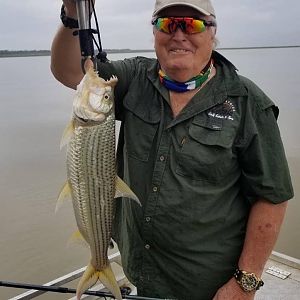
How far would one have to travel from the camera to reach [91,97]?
2.56 m

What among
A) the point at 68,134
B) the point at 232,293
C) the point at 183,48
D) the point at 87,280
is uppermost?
the point at 183,48

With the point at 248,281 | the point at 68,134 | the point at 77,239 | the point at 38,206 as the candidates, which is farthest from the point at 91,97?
the point at 38,206

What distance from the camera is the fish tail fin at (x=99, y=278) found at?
282cm

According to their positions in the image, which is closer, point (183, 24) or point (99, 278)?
point (183, 24)

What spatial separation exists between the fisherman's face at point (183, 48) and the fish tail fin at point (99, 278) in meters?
1.32

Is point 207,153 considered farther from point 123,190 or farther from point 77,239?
point 77,239

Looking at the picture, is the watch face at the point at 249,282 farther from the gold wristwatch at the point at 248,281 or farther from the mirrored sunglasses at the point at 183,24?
the mirrored sunglasses at the point at 183,24

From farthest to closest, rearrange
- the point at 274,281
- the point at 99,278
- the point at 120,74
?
the point at 274,281 → the point at 120,74 → the point at 99,278

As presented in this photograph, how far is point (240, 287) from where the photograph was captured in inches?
115

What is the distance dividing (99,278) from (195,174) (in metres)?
0.89

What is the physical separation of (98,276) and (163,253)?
17.6 inches

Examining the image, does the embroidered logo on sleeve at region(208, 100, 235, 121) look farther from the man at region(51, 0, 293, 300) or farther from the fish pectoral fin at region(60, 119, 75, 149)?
the fish pectoral fin at region(60, 119, 75, 149)

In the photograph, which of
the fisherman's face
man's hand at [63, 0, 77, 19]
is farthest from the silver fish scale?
man's hand at [63, 0, 77, 19]

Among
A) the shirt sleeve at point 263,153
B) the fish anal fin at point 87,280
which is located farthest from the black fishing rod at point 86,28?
the fish anal fin at point 87,280
